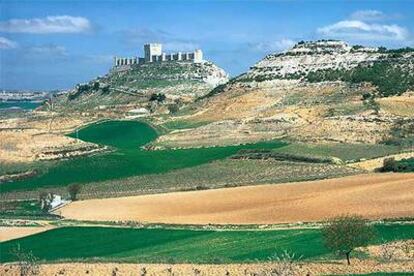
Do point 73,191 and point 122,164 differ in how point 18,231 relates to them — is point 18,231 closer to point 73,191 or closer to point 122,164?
point 73,191

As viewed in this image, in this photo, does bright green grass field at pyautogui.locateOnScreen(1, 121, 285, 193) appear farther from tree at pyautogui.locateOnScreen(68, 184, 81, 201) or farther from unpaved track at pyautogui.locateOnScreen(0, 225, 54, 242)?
unpaved track at pyautogui.locateOnScreen(0, 225, 54, 242)

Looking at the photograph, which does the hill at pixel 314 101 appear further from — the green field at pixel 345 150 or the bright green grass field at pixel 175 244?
the bright green grass field at pixel 175 244

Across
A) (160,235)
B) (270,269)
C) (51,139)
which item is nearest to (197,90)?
(51,139)

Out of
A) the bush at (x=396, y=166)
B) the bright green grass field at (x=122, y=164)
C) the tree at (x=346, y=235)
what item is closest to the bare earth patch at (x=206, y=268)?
the tree at (x=346, y=235)

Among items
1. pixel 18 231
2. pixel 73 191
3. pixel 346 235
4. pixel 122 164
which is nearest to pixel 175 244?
pixel 346 235

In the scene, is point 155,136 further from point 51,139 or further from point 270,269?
point 270,269

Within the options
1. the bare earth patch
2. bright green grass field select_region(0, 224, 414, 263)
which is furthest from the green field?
the bare earth patch
